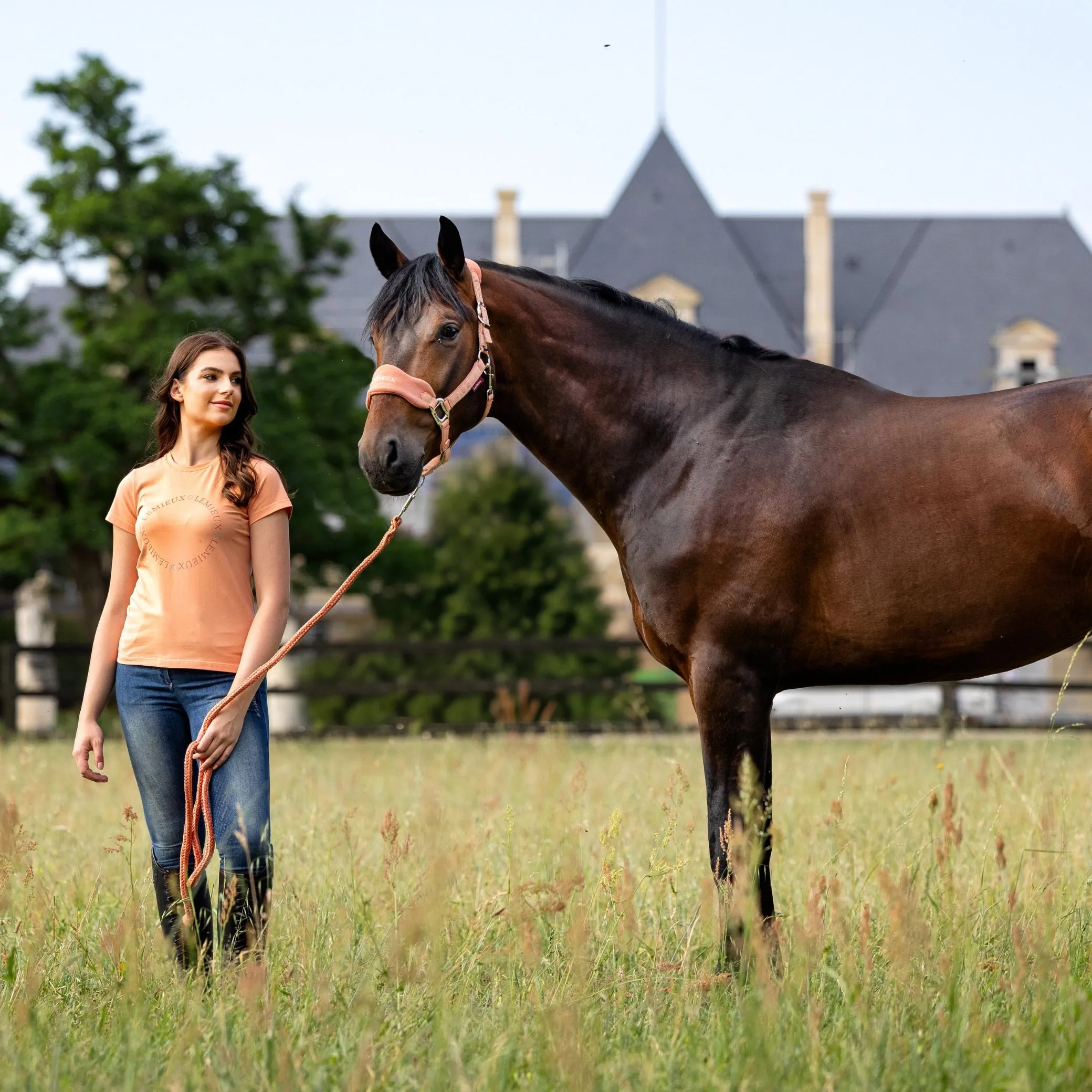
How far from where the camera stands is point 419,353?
144 inches

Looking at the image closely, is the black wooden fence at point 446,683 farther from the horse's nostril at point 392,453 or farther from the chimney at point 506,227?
the chimney at point 506,227

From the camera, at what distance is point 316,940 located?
11.8 feet

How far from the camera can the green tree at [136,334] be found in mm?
17594

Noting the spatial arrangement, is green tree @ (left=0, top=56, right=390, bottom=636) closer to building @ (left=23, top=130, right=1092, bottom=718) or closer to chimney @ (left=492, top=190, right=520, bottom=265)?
building @ (left=23, top=130, right=1092, bottom=718)

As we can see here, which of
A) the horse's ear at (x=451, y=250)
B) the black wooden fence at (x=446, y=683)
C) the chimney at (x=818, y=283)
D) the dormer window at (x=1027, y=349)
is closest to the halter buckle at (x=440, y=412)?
the horse's ear at (x=451, y=250)

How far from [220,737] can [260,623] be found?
324 mm

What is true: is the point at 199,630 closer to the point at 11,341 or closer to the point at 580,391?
the point at 580,391

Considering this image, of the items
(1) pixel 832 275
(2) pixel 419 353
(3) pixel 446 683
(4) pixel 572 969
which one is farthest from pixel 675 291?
(4) pixel 572 969

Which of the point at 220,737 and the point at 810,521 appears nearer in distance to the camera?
the point at 220,737

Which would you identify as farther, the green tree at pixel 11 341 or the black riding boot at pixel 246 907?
the green tree at pixel 11 341

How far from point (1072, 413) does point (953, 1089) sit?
6.34 feet

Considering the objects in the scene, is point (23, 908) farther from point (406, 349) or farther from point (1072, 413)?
point (1072, 413)

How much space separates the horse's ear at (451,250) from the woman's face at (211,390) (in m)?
0.69

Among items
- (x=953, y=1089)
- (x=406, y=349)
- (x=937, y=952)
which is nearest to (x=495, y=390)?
(x=406, y=349)
